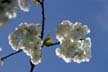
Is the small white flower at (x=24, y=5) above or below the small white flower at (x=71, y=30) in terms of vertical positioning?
above

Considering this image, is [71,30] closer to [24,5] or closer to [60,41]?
[60,41]

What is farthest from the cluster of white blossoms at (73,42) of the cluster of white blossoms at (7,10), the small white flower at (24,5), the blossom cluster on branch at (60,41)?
the cluster of white blossoms at (7,10)

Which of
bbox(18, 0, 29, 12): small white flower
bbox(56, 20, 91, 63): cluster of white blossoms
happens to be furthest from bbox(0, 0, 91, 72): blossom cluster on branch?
bbox(18, 0, 29, 12): small white flower

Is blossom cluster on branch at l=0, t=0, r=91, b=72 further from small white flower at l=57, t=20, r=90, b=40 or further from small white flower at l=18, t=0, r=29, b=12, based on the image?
small white flower at l=18, t=0, r=29, b=12

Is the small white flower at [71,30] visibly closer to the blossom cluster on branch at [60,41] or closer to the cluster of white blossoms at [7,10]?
the blossom cluster on branch at [60,41]

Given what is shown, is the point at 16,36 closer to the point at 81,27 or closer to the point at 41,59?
the point at 41,59

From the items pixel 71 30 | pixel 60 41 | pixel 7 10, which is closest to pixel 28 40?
pixel 60 41

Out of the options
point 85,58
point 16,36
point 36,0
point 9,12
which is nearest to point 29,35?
point 16,36
